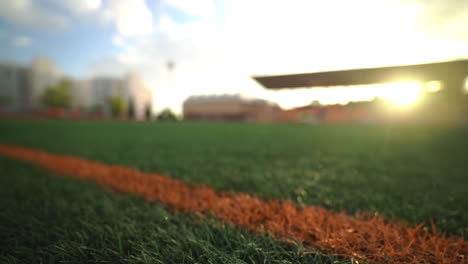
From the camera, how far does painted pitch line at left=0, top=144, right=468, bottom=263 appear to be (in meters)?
1.26

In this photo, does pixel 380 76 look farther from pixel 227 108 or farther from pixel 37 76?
pixel 37 76

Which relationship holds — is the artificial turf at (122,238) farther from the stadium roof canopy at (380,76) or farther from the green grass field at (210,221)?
the stadium roof canopy at (380,76)

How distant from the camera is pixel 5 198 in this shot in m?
2.42

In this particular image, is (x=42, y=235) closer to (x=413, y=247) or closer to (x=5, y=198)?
(x=5, y=198)

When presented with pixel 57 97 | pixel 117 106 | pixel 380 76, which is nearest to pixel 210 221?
pixel 380 76

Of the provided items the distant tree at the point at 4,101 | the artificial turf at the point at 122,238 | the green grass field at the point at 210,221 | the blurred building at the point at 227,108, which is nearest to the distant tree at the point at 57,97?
the distant tree at the point at 4,101

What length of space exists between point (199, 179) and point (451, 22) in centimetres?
318

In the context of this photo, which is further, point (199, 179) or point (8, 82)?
point (8, 82)

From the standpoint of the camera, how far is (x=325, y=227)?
1.57 m

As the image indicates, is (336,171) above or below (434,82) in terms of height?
below

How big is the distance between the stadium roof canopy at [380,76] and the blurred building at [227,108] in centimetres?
3448

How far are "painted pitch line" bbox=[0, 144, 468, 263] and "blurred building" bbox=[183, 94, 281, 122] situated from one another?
1370 inches

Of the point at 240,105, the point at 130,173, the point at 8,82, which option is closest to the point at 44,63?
the point at 8,82

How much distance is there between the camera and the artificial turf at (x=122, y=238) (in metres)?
1.26
